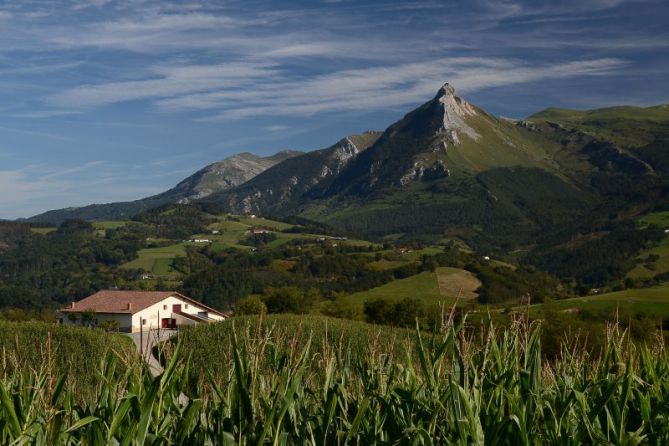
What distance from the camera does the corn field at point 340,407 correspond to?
5.46 m

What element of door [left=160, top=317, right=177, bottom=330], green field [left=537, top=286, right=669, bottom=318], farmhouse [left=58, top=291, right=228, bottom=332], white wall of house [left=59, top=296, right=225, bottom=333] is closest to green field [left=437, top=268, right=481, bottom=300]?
green field [left=537, top=286, right=669, bottom=318]

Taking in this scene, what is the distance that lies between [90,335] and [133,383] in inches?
1852

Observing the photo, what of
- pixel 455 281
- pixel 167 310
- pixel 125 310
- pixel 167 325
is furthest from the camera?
pixel 455 281

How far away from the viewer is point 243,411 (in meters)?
5.84

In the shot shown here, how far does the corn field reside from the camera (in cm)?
546

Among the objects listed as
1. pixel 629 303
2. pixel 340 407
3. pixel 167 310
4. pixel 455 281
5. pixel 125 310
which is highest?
pixel 340 407

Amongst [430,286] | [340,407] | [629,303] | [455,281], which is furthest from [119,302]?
[340,407]

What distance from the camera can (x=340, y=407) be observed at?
6.64m

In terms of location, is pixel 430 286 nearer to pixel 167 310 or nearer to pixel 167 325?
pixel 167 310

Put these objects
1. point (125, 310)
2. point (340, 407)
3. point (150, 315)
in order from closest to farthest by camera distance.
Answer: point (340, 407) → point (150, 315) → point (125, 310)

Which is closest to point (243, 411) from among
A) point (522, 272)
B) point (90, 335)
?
point (90, 335)

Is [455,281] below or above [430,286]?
above

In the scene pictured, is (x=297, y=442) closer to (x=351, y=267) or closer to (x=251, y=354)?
(x=251, y=354)

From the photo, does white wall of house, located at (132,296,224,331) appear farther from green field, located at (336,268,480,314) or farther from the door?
the door
